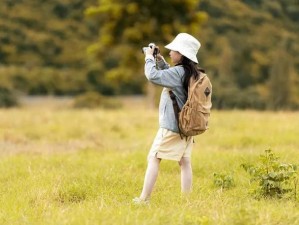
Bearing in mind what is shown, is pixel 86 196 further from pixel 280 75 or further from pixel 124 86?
pixel 124 86

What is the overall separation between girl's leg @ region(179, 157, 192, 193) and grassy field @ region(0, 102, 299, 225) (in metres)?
0.11

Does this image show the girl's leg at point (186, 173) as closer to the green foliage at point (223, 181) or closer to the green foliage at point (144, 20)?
the green foliage at point (223, 181)

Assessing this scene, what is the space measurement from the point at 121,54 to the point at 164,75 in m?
30.7

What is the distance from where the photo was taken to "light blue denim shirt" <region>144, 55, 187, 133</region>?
579 cm

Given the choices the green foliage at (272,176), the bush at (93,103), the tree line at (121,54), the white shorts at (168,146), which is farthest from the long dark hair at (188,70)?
the tree line at (121,54)

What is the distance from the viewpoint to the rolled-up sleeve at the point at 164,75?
5.77 metres

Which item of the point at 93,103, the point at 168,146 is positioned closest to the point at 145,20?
the point at 93,103

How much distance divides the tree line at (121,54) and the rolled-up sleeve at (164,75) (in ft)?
82.7

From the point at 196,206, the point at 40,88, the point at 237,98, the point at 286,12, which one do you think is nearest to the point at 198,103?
the point at 196,206

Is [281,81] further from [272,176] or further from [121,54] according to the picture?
[272,176]

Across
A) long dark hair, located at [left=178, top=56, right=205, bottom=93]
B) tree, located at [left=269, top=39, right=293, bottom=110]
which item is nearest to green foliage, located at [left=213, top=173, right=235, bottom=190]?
long dark hair, located at [left=178, top=56, right=205, bottom=93]

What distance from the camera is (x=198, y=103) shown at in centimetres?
580

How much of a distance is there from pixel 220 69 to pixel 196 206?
1468 inches

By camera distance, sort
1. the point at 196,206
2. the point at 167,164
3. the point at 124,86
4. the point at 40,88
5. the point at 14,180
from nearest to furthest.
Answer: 1. the point at 196,206
2. the point at 14,180
3. the point at 167,164
4. the point at 40,88
5. the point at 124,86
